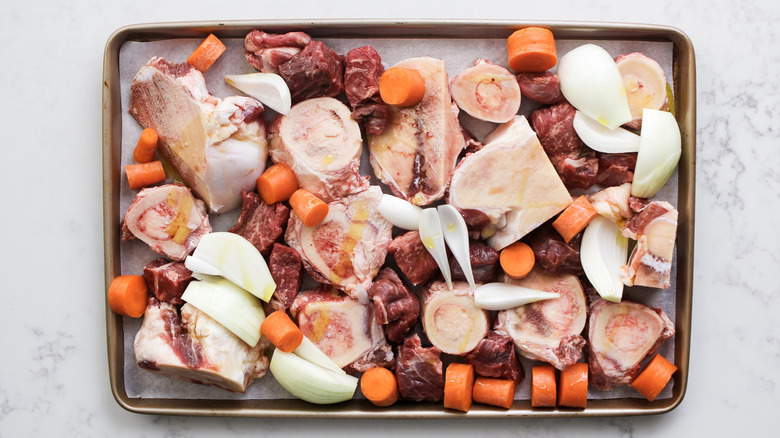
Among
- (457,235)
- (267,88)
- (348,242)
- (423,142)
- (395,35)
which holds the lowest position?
(348,242)

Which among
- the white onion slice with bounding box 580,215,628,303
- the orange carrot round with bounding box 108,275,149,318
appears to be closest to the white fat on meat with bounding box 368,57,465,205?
the white onion slice with bounding box 580,215,628,303

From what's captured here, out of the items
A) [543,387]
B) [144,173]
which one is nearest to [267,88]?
[144,173]

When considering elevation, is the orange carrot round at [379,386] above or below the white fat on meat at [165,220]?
below

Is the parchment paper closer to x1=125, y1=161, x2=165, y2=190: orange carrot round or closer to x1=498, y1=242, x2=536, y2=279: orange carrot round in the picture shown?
x1=125, y1=161, x2=165, y2=190: orange carrot round

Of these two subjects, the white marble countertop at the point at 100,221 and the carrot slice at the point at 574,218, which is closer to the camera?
the carrot slice at the point at 574,218

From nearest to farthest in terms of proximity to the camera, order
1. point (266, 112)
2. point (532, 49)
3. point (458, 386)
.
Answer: point (532, 49)
point (458, 386)
point (266, 112)

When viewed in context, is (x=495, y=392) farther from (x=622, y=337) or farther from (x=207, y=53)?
(x=207, y=53)

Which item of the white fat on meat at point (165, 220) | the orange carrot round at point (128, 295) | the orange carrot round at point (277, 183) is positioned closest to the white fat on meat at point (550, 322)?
the orange carrot round at point (277, 183)

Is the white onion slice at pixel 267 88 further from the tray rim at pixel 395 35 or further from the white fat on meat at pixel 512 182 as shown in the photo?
the white fat on meat at pixel 512 182
